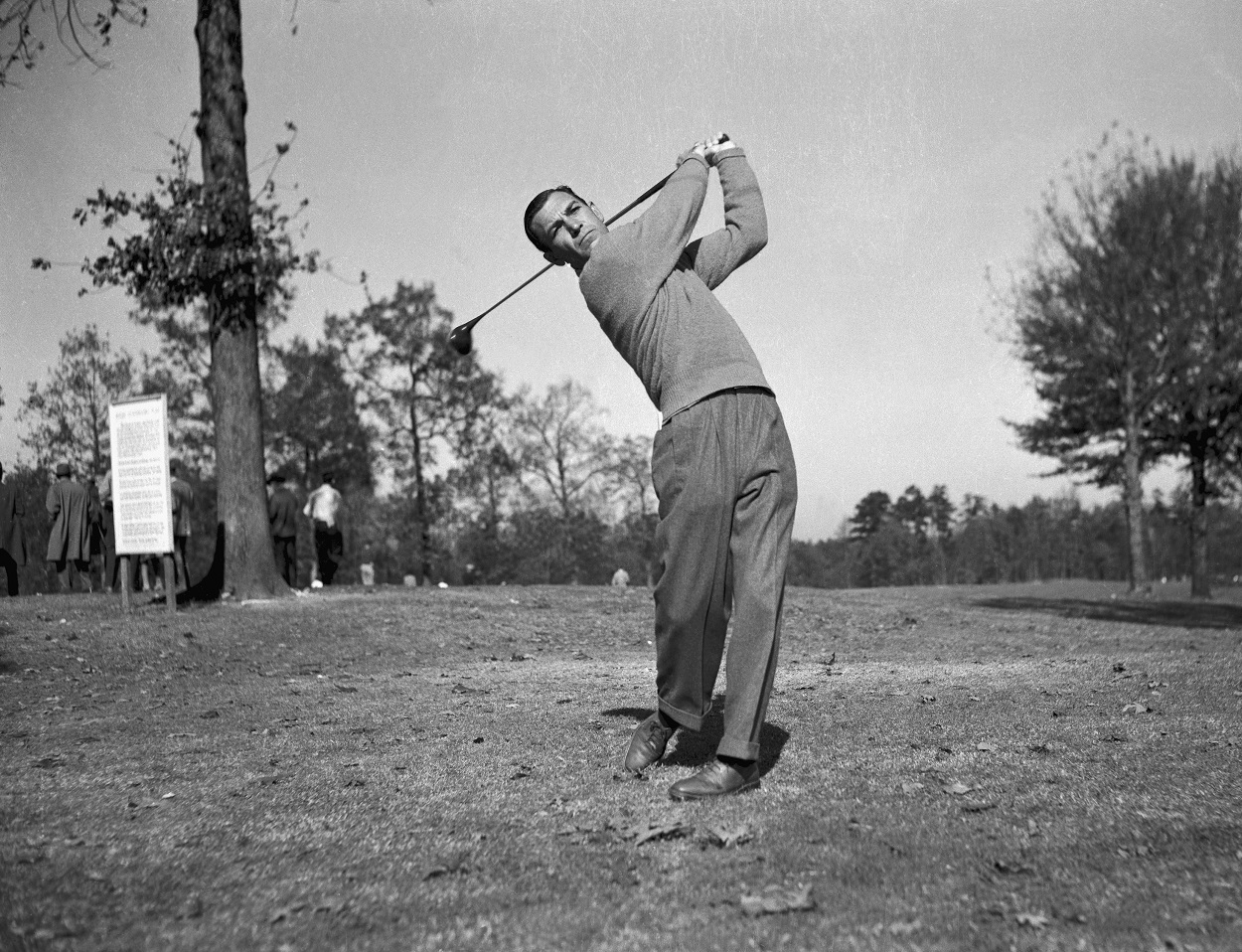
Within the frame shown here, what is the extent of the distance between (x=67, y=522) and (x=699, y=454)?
14.2m

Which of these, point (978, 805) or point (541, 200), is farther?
point (541, 200)

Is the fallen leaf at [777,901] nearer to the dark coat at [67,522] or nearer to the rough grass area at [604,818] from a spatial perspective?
the rough grass area at [604,818]

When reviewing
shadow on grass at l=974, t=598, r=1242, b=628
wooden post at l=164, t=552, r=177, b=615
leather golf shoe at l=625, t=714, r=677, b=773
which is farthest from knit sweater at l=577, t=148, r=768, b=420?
shadow on grass at l=974, t=598, r=1242, b=628

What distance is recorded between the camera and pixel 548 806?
3.50m

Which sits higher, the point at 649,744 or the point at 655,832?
the point at 649,744

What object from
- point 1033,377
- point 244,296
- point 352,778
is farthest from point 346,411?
point 352,778

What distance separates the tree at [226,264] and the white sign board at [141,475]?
0.77m

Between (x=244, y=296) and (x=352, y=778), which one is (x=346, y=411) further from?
(x=352, y=778)

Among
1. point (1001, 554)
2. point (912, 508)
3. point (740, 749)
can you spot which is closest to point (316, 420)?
point (740, 749)

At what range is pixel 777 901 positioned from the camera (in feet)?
8.38

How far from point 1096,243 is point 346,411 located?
22.1m

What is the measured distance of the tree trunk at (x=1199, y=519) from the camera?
81.0 feet

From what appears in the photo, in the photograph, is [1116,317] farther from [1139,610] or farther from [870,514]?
[870,514]

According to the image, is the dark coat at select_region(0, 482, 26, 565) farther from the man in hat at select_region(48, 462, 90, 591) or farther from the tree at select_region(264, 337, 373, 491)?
the tree at select_region(264, 337, 373, 491)
